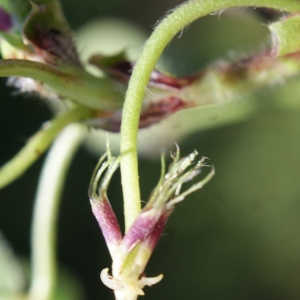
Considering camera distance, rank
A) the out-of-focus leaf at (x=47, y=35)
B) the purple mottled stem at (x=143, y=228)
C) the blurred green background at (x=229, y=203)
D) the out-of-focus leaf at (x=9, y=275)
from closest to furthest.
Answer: the purple mottled stem at (x=143, y=228)
the out-of-focus leaf at (x=47, y=35)
the out-of-focus leaf at (x=9, y=275)
the blurred green background at (x=229, y=203)

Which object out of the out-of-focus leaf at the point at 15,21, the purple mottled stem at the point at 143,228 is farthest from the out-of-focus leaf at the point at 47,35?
the purple mottled stem at the point at 143,228

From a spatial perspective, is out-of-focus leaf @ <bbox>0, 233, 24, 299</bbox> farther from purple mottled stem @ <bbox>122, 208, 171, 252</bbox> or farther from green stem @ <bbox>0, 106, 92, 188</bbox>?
purple mottled stem @ <bbox>122, 208, 171, 252</bbox>

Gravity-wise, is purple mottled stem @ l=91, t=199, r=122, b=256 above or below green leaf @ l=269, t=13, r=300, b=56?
below

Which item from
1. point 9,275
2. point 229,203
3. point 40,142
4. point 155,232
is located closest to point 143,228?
point 155,232

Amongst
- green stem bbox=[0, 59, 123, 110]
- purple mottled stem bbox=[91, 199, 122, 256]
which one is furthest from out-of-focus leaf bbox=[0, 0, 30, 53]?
purple mottled stem bbox=[91, 199, 122, 256]

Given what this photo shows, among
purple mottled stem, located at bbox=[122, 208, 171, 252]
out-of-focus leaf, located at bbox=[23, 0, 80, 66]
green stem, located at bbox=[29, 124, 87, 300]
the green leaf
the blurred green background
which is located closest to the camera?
purple mottled stem, located at bbox=[122, 208, 171, 252]

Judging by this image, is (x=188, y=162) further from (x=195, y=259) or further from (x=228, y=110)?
(x=195, y=259)

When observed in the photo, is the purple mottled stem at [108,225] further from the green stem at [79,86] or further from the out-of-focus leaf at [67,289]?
the out-of-focus leaf at [67,289]
